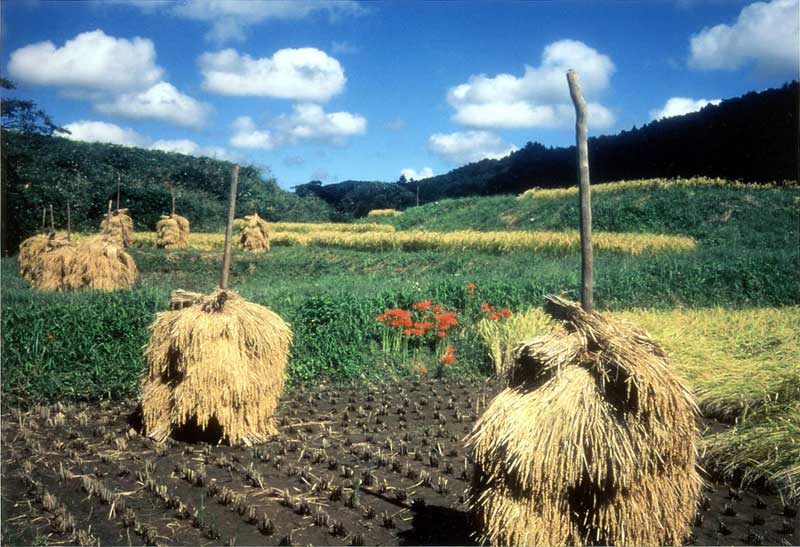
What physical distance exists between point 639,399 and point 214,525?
2591mm

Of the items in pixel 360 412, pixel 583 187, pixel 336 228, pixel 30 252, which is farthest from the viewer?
pixel 336 228

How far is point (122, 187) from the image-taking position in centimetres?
3769

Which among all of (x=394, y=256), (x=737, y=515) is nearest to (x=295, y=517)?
(x=737, y=515)

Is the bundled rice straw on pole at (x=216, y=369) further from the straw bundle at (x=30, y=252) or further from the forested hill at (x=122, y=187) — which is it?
the forested hill at (x=122, y=187)

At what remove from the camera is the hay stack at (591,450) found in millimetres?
3166

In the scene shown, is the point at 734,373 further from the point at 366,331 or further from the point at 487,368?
the point at 366,331

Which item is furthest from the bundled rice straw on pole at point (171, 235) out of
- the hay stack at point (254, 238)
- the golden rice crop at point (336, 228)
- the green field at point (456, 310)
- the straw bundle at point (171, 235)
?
the golden rice crop at point (336, 228)

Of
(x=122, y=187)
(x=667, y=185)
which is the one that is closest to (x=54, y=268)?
(x=667, y=185)

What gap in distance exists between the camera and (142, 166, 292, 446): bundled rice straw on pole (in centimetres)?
582

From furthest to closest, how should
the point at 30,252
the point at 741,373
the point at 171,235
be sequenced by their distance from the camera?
the point at 171,235 < the point at 30,252 < the point at 741,373

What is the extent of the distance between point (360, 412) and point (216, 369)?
190 centimetres

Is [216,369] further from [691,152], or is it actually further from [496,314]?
[691,152]

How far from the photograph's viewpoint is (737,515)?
4305 mm

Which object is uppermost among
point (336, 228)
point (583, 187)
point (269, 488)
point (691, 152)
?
point (691, 152)
